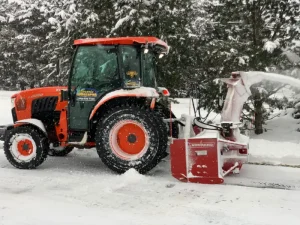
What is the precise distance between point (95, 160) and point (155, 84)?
6.17 ft

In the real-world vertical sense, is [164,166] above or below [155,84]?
below

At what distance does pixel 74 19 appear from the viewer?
1134 cm

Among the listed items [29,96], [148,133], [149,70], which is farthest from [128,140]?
[29,96]

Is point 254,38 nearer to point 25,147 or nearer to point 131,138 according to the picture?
point 131,138

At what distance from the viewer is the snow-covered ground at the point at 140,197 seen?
4184 mm

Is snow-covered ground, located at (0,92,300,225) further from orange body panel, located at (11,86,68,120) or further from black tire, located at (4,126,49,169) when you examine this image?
orange body panel, located at (11,86,68,120)

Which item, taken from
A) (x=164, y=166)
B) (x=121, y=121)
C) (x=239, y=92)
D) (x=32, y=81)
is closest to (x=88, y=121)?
(x=121, y=121)

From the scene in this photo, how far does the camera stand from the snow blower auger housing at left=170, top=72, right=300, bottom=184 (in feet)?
18.2

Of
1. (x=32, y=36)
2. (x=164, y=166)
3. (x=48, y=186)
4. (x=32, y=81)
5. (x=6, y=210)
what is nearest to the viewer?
(x=6, y=210)

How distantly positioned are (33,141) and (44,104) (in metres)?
0.73

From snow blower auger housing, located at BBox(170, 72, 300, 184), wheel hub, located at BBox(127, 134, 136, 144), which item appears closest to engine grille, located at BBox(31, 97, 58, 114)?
wheel hub, located at BBox(127, 134, 136, 144)

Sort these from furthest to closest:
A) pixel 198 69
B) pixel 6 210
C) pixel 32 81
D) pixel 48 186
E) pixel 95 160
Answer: pixel 32 81, pixel 198 69, pixel 95 160, pixel 48 186, pixel 6 210

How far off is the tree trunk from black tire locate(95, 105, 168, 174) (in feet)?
14.8

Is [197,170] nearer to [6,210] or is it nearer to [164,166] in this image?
[164,166]
